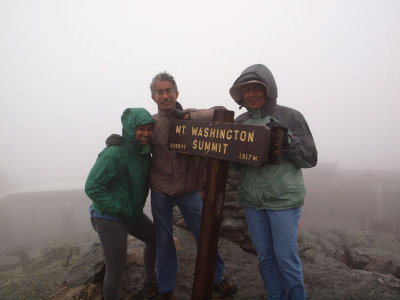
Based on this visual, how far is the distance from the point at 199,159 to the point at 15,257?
19240mm

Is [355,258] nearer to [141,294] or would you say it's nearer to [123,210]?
[141,294]

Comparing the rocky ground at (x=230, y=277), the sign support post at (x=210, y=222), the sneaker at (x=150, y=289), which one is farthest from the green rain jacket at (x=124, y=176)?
the rocky ground at (x=230, y=277)

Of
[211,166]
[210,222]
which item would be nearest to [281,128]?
[211,166]

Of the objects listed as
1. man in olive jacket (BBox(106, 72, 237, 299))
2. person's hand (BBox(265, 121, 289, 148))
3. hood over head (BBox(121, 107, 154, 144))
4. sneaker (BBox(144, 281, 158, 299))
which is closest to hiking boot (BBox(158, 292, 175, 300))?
man in olive jacket (BBox(106, 72, 237, 299))

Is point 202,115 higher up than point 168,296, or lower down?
higher up

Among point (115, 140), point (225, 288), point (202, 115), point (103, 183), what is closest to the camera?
point (103, 183)

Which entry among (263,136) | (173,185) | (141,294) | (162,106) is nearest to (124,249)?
(173,185)

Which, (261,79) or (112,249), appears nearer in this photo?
(261,79)

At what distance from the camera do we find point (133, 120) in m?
2.82

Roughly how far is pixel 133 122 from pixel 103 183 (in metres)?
0.70

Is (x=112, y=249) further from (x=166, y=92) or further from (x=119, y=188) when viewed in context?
(x=166, y=92)

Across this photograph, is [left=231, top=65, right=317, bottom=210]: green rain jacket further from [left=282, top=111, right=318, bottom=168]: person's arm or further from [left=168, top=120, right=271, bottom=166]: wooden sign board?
Result: [left=168, top=120, right=271, bottom=166]: wooden sign board

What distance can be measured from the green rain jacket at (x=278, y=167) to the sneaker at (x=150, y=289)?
6.05ft

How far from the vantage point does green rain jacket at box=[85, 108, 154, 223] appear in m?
2.68
